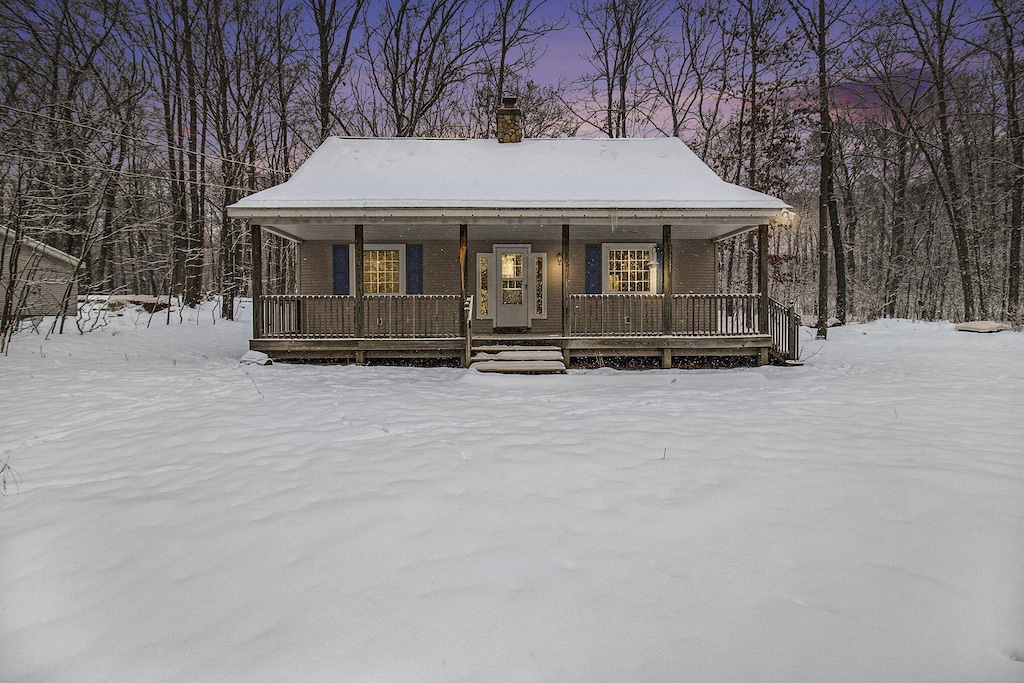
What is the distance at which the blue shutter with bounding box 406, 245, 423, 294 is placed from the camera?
13.2m

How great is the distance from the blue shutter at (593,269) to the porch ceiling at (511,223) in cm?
33

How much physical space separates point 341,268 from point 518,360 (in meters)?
5.46

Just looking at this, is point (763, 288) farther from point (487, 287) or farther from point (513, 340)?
point (487, 287)

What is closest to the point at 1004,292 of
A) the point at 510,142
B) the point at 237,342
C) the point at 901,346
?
the point at 901,346

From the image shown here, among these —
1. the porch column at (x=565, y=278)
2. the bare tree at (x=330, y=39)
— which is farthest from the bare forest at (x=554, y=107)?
the porch column at (x=565, y=278)

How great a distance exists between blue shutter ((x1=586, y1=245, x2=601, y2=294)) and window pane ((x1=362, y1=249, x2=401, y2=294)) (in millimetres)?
4755

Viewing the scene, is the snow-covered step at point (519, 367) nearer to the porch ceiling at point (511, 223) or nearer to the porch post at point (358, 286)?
the porch post at point (358, 286)

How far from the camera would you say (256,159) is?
2250 centimetres

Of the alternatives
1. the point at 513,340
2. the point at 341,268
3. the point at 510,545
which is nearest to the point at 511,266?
the point at 513,340

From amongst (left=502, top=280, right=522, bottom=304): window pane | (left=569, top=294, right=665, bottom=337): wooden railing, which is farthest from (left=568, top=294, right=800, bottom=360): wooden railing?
(left=502, top=280, right=522, bottom=304): window pane

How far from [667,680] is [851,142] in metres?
26.9

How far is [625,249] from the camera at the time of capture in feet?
43.8

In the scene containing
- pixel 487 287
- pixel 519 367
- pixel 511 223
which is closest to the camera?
pixel 519 367

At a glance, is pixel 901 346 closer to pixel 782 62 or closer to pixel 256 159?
pixel 782 62
